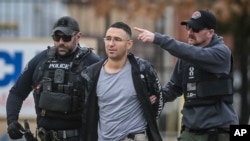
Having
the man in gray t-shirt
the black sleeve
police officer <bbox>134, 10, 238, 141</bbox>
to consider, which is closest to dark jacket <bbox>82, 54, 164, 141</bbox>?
Result: the man in gray t-shirt

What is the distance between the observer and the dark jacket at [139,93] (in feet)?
23.2

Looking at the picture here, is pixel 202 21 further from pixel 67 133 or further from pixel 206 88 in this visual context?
pixel 67 133

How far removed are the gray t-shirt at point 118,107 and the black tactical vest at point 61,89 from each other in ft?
2.06

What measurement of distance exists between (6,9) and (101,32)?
7.33ft

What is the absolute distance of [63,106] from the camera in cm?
767

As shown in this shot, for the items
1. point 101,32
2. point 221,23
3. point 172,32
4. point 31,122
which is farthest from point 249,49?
point 31,122

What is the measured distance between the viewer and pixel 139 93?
7043 mm

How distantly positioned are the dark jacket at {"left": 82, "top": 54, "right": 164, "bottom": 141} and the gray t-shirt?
5cm

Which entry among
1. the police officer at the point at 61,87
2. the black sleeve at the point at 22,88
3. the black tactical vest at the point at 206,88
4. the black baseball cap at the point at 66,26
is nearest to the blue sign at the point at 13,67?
the black sleeve at the point at 22,88

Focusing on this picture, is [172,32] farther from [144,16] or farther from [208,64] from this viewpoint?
[208,64]

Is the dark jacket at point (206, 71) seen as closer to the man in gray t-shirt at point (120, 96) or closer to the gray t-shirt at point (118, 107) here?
the man in gray t-shirt at point (120, 96)

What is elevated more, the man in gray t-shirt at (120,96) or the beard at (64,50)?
the beard at (64,50)

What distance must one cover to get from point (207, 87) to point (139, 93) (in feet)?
1.90

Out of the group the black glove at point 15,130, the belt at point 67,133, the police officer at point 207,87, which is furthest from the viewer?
the black glove at point 15,130
